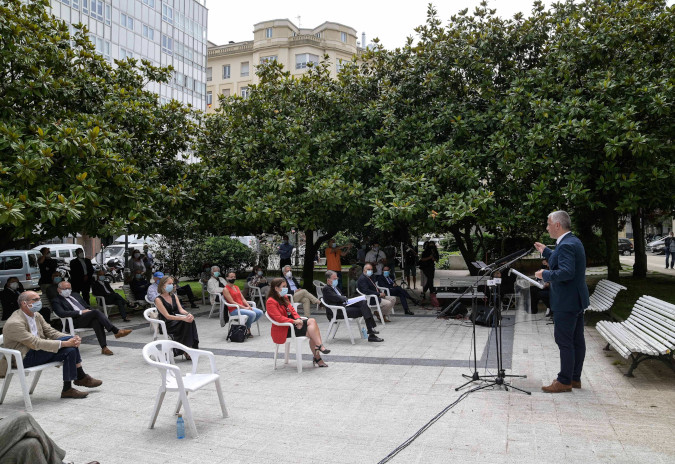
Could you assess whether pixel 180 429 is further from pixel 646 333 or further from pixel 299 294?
pixel 299 294

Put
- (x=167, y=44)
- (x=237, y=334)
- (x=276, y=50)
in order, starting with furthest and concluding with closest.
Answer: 1. (x=276, y=50)
2. (x=167, y=44)
3. (x=237, y=334)

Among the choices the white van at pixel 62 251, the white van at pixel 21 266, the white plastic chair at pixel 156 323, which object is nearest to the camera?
the white plastic chair at pixel 156 323

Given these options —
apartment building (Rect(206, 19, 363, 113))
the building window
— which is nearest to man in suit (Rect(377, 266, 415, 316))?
apartment building (Rect(206, 19, 363, 113))

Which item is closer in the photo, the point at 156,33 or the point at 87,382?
the point at 87,382

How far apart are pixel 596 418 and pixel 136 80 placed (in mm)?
14327

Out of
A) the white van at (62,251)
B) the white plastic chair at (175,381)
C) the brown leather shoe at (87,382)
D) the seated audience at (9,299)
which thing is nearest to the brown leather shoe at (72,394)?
the brown leather shoe at (87,382)

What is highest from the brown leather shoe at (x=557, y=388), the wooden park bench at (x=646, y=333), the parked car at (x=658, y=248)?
the parked car at (x=658, y=248)

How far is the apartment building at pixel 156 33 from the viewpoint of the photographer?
125ft

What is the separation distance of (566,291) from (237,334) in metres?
6.28

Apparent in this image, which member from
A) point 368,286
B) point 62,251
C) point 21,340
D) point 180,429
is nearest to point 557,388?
point 180,429

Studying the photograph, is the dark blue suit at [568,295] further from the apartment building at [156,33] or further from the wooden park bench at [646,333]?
the apartment building at [156,33]

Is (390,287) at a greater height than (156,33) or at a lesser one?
lesser

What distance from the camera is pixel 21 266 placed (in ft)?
72.9

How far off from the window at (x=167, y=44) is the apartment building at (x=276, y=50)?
14400 millimetres
